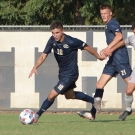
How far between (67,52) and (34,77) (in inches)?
205

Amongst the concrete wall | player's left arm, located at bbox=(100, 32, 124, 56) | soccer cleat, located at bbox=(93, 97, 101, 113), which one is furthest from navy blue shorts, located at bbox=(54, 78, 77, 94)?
the concrete wall

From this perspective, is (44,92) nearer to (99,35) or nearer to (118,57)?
(99,35)

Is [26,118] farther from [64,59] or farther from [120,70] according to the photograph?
[120,70]

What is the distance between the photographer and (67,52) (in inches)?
477

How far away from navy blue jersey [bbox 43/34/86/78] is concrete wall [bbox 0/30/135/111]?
4797mm

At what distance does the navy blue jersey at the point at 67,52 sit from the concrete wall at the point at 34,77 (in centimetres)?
480

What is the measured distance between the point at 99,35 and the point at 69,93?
467 centimetres

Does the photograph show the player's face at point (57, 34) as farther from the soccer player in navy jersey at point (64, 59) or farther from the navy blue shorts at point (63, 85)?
the navy blue shorts at point (63, 85)

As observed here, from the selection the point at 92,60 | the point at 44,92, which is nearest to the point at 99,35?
the point at 92,60

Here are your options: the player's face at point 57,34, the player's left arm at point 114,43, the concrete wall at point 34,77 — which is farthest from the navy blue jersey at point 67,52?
the concrete wall at point 34,77

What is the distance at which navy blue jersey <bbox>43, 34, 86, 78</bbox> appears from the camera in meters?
12.1

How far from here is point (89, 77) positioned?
17.1 metres

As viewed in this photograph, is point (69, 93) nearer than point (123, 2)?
Yes

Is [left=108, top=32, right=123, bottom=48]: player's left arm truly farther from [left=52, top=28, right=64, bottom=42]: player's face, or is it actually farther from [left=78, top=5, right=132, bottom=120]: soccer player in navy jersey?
A: [left=52, top=28, right=64, bottom=42]: player's face
